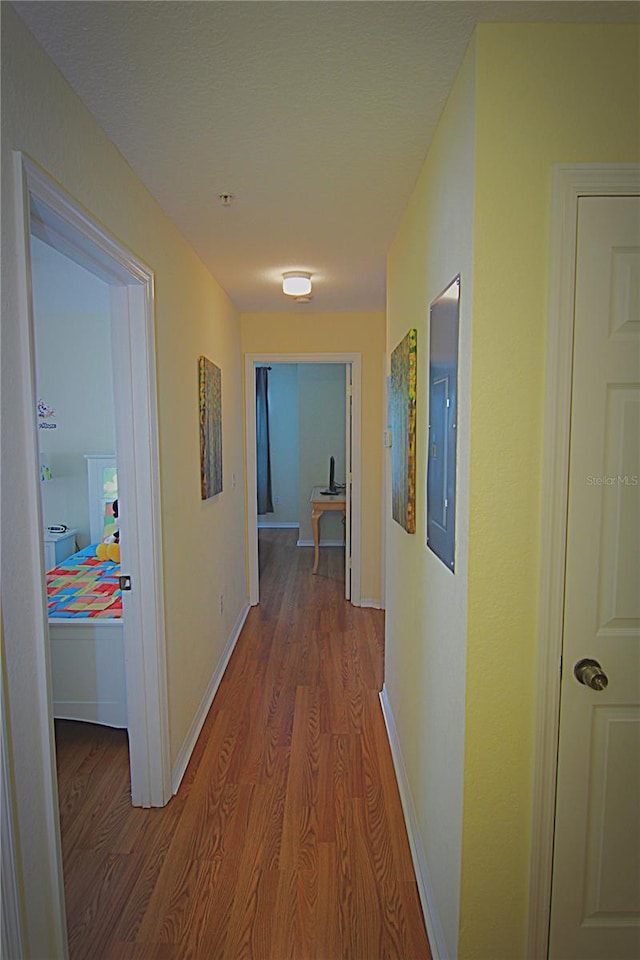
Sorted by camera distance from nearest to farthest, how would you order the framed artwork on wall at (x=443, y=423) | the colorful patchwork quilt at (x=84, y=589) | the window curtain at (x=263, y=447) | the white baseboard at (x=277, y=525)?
the framed artwork on wall at (x=443, y=423) → the colorful patchwork quilt at (x=84, y=589) → the window curtain at (x=263, y=447) → the white baseboard at (x=277, y=525)

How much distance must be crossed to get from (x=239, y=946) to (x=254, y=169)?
2463mm

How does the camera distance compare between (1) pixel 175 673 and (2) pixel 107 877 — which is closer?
(2) pixel 107 877

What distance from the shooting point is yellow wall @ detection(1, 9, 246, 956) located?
1183 mm

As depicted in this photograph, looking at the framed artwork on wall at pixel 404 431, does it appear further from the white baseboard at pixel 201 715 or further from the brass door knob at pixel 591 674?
the white baseboard at pixel 201 715

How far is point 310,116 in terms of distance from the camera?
1.60 meters

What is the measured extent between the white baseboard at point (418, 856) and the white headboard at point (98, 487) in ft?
9.19

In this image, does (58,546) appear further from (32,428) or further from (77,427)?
(32,428)

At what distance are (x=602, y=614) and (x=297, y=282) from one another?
255cm

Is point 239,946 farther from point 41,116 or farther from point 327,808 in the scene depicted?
point 41,116

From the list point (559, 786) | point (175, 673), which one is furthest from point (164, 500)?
point (559, 786)

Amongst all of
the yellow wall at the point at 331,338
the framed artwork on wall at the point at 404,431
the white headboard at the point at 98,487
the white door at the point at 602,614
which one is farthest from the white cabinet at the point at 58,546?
the white door at the point at 602,614

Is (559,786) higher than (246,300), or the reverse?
(246,300)

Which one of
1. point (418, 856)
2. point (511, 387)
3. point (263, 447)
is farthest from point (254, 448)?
point (511, 387)

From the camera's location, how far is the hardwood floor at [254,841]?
1729 millimetres
